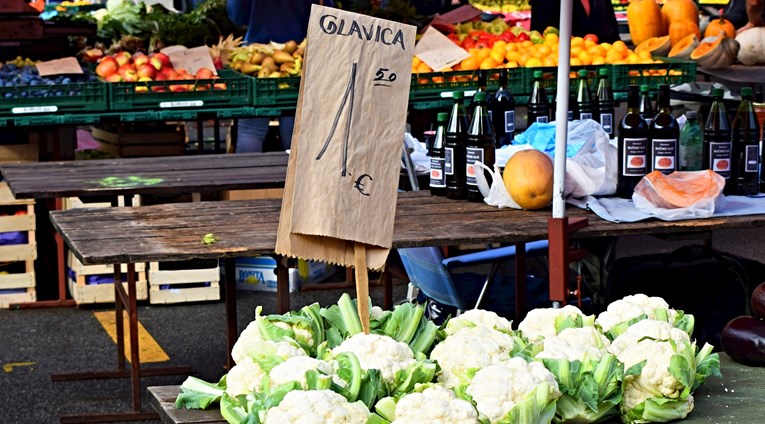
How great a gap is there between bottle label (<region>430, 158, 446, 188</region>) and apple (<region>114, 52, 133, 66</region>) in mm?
3454

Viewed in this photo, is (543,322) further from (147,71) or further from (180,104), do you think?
→ (147,71)

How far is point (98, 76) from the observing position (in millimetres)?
7617

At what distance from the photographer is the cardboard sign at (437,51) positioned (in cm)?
793

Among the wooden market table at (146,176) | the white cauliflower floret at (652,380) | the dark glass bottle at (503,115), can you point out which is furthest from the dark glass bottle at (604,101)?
the white cauliflower floret at (652,380)

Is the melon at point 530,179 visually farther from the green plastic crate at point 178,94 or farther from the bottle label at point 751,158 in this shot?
the green plastic crate at point 178,94

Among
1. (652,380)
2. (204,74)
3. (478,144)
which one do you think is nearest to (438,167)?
(478,144)

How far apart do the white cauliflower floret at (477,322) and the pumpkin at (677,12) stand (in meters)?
7.85

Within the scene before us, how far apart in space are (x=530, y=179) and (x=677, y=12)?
20.5 feet

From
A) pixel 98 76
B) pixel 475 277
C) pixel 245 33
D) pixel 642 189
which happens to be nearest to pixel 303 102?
pixel 642 189

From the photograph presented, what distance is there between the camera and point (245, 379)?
8.04 feet

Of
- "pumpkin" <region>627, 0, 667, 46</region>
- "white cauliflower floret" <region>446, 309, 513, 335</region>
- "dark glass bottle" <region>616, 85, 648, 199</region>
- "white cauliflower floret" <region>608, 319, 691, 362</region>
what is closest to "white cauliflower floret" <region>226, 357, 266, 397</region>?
"white cauliflower floret" <region>446, 309, 513, 335</region>

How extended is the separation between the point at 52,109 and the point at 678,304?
12.5 ft

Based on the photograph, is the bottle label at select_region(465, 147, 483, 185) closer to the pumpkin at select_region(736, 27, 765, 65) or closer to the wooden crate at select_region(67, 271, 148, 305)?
the wooden crate at select_region(67, 271, 148, 305)

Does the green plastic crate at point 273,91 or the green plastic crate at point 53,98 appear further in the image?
the green plastic crate at point 273,91
